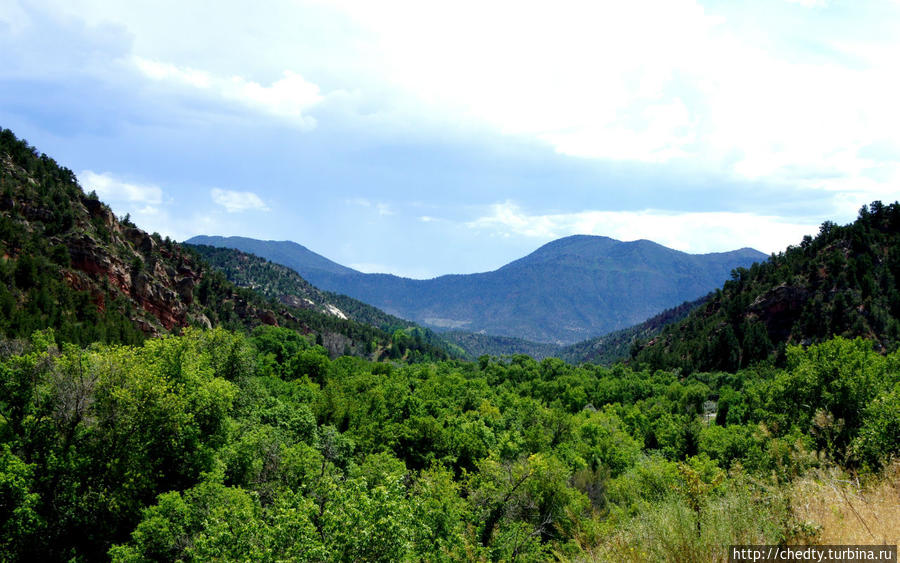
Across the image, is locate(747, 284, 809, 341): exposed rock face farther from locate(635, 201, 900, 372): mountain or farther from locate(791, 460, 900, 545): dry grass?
locate(791, 460, 900, 545): dry grass

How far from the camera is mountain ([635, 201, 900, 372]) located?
87.6m

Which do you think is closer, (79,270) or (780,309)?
(79,270)

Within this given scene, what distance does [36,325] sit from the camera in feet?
176

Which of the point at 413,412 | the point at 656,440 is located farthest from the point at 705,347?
the point at 413,412

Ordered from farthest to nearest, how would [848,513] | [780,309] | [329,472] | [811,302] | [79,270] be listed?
[780,309] < [811,302] < [79,270] < [329,472] < [848,513]

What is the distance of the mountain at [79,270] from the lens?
6209 cm

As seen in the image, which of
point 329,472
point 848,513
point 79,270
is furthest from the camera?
Answer: point 79,270

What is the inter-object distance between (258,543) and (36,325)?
56566 millimetres

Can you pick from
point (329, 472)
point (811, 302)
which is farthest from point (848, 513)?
point (811, 302)

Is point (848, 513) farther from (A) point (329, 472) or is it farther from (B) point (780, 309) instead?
(B) point (780, 309)

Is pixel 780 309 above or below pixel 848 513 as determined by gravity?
above

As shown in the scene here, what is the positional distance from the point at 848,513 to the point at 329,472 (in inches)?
1017

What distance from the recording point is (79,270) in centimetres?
7738

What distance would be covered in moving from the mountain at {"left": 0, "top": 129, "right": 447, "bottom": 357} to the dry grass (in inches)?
2408
